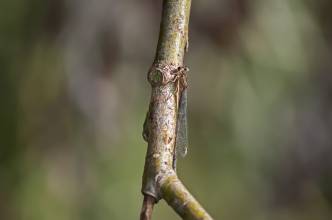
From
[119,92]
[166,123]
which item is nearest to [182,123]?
[166,123]

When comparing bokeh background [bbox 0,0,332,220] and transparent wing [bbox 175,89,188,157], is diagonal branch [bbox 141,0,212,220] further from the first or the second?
bokeh background [bbox 0,0,332,220]

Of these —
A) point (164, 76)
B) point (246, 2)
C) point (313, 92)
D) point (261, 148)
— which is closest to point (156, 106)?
point (164, 76)

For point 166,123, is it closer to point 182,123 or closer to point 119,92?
point 182,123

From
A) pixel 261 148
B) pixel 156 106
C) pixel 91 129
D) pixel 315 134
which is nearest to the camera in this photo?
pixel 156 106

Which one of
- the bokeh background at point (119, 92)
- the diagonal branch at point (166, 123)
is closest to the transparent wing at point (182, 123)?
the diagonal branch at point (166, 123)

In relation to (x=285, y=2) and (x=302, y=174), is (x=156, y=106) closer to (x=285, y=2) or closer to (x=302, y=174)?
(x=285, y=2)

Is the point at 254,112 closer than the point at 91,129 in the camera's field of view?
No
